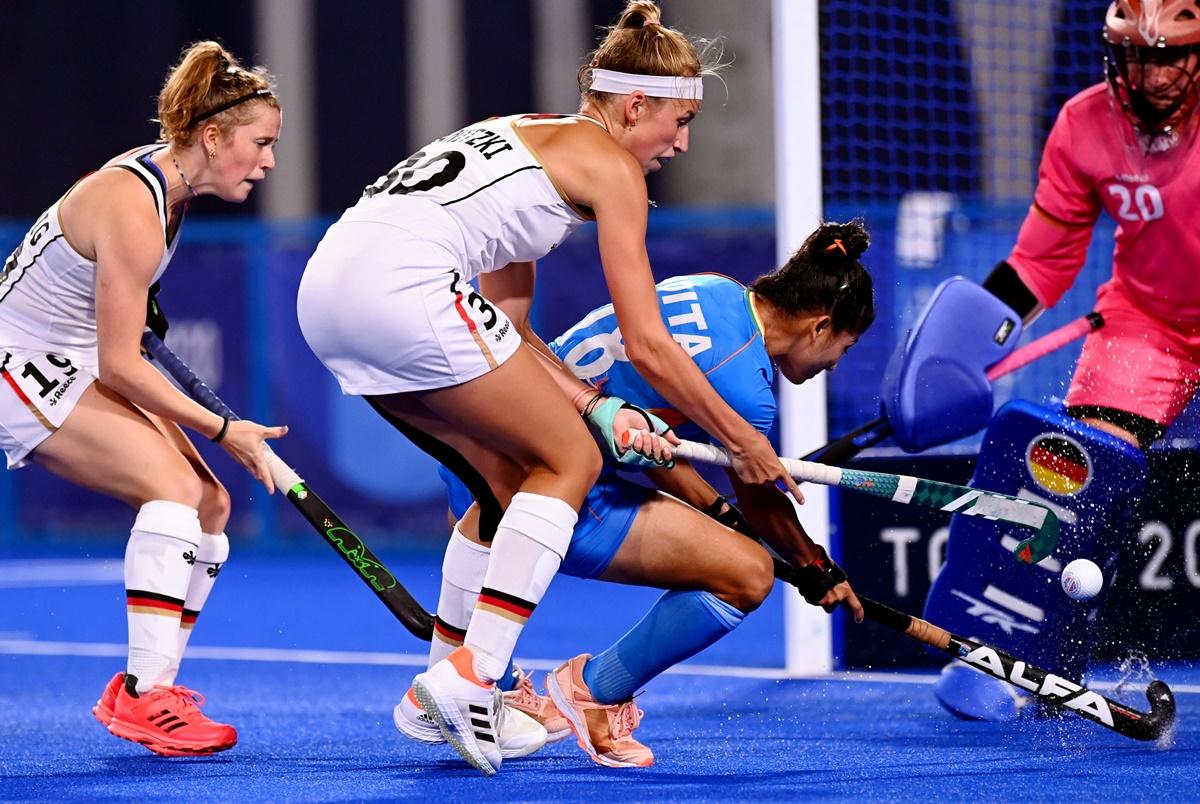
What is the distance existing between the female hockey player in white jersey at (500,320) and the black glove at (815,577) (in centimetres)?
28

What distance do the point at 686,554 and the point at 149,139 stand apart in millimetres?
9119

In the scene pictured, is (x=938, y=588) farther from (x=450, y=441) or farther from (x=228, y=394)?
(x=228, y=394)

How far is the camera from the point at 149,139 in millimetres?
11883

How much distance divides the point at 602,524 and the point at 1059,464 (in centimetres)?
124

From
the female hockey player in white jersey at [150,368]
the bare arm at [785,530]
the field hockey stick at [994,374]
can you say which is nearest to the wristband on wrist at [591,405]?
the bare arm at [785,530]

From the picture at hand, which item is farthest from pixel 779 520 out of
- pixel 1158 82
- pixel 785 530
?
pixel 1158 82

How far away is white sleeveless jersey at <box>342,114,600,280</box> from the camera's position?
3.37m

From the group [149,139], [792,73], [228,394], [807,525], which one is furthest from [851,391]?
[149,139]

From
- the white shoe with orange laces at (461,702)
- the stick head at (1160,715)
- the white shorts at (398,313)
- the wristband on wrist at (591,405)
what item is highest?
the white shorts at (398,313)

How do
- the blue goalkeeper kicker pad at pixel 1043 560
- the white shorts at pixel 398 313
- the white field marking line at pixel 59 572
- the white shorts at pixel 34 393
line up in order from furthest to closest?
the white field marking line at pixel 59 572, the blue goalkeeper kicker pad at pixel 1043 560, the white shorts at pixel 34 393, the white shorts at pixel 398 313

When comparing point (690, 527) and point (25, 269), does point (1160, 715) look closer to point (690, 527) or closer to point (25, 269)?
point (690, 527)

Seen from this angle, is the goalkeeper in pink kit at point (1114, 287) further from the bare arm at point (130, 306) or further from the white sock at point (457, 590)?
the bare arm at point (130, 306)

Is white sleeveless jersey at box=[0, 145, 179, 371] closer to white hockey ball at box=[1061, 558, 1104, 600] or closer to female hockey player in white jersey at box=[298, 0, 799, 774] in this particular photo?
female hockey player in white jersey at box=[298, 0, 799, 774]

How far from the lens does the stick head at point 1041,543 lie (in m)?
3.82
